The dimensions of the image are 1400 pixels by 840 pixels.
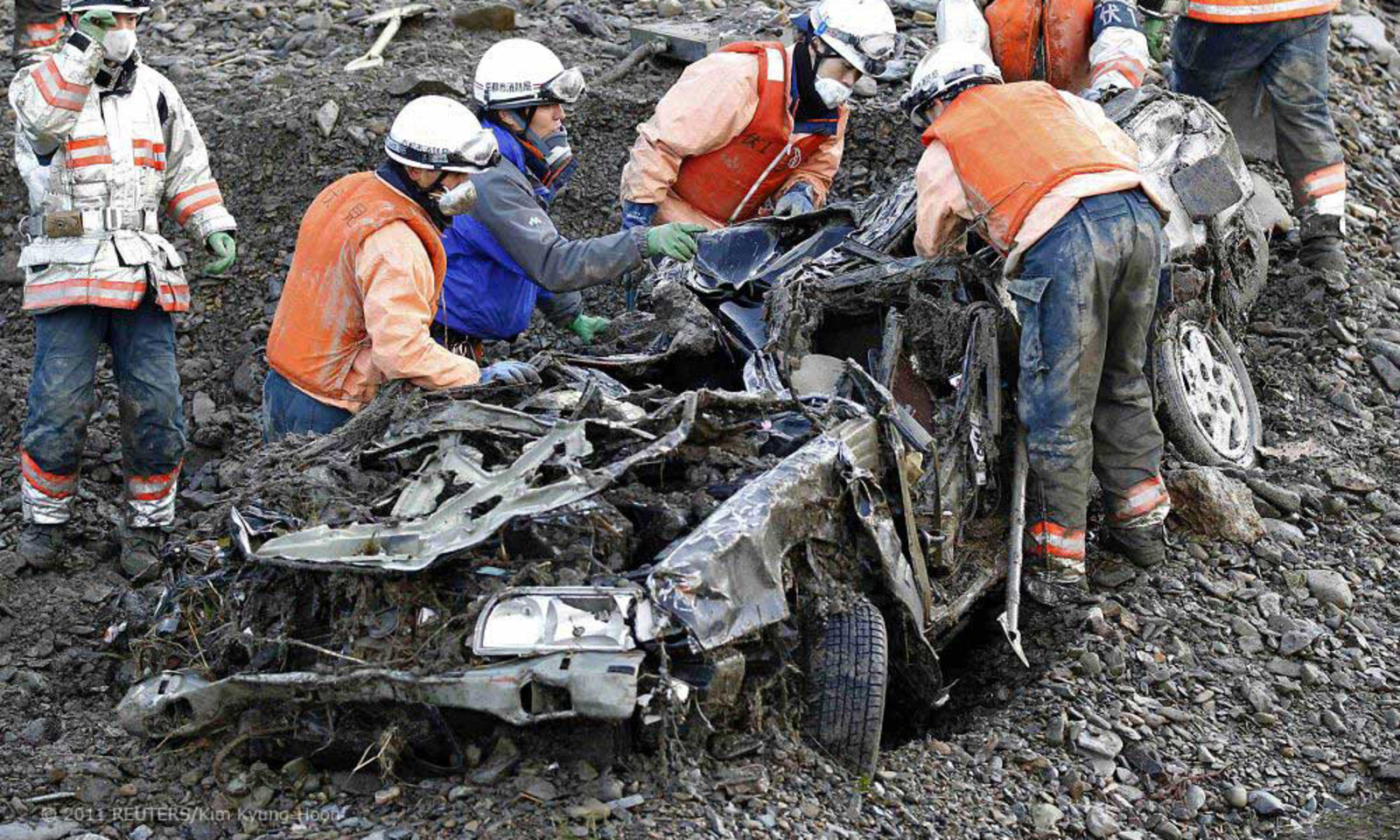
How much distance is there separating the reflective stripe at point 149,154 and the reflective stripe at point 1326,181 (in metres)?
5.59

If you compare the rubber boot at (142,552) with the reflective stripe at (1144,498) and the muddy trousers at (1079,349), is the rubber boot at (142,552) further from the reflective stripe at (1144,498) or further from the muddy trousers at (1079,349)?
the reflective stripe at (1144,498)

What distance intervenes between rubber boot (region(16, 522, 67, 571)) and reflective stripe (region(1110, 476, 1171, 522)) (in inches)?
174

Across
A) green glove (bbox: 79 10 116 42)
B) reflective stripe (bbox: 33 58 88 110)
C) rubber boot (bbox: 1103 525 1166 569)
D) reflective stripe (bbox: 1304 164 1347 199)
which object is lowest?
rubber boot (bbox: 1103 525 1166 569)

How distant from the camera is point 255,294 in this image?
8789 millimetres

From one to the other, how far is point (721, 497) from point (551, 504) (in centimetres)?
60

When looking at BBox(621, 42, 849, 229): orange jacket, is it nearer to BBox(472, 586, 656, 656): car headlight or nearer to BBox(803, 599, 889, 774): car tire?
BBox(803, 599, 889, 774): car tire

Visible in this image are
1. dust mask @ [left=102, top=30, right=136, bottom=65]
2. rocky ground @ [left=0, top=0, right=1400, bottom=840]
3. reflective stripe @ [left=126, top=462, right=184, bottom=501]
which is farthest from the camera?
reflective stripe @ [left=126, top=462, right=184, bottom=501]

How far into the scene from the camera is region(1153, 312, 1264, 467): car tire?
6.62m

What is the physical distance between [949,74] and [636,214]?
75.2 inches

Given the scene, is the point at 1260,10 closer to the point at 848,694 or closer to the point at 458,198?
the point at 458,198

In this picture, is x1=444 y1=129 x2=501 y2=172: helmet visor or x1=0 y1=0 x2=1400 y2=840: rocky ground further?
x1=444 y1=129 x2=501 y2=172: helmet visor

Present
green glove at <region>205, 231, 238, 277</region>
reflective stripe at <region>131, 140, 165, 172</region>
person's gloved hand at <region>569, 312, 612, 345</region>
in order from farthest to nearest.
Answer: person's gloved hand at <region>569, 312, 612, 345</region> < green glove at <region>205, 231, 238, 277</region> < reflective stripe at <region>131, 140, 165, 172</region>

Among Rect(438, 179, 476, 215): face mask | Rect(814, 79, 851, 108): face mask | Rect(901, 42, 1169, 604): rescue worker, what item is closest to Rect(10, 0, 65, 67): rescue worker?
Rect(438, 179, 476, 215): face mask

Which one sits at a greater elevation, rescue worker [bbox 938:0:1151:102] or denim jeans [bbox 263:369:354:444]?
rescue worker [bbox 938:0:1151:102]
